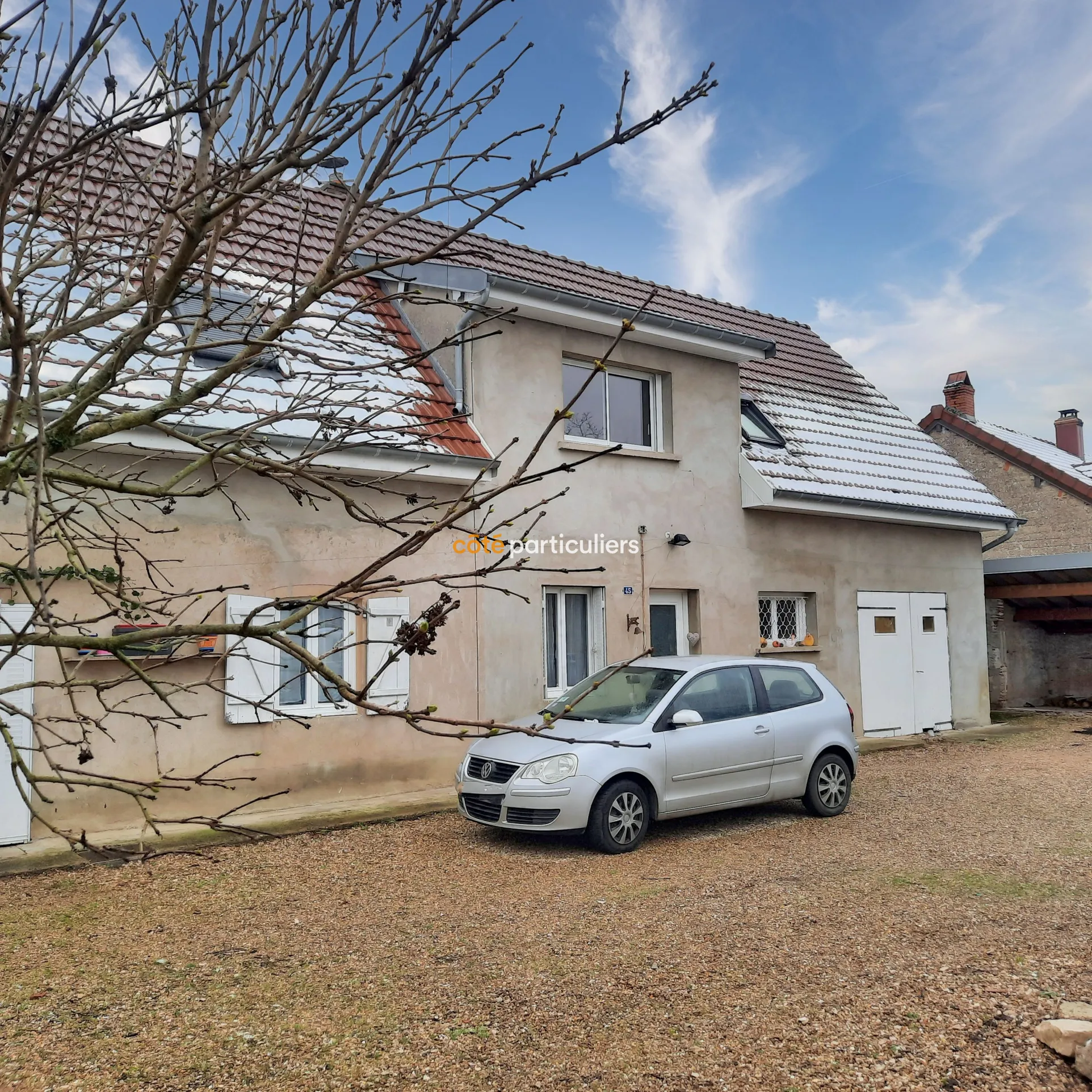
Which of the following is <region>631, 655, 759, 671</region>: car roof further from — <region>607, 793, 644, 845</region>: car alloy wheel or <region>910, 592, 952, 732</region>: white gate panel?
<region>910, 592, 952, 732</region>: white gate panel

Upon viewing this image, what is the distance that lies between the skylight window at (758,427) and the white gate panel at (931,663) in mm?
3600

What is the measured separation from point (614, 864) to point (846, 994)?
2.96m

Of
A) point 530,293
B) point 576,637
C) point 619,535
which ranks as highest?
point 530,293

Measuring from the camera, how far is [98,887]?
6.95 m

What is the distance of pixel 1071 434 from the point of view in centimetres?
3053

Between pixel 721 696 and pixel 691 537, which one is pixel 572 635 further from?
pixel 721 696

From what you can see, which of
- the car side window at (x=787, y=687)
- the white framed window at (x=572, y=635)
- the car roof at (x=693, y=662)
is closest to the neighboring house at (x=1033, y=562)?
the white framed window at (x=572, y=635)

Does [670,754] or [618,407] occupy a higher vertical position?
[618,407]

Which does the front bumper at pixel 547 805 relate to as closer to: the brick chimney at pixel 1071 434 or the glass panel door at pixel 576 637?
the glass panel door at pixel 576 637

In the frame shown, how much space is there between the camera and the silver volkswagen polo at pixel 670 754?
7691 millimetres

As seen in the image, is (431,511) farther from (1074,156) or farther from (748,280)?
(1074,156)

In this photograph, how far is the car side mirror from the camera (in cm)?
810

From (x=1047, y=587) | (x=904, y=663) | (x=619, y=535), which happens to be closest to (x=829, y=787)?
(x=619, y=535)

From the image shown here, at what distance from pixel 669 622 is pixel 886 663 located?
4.55m
